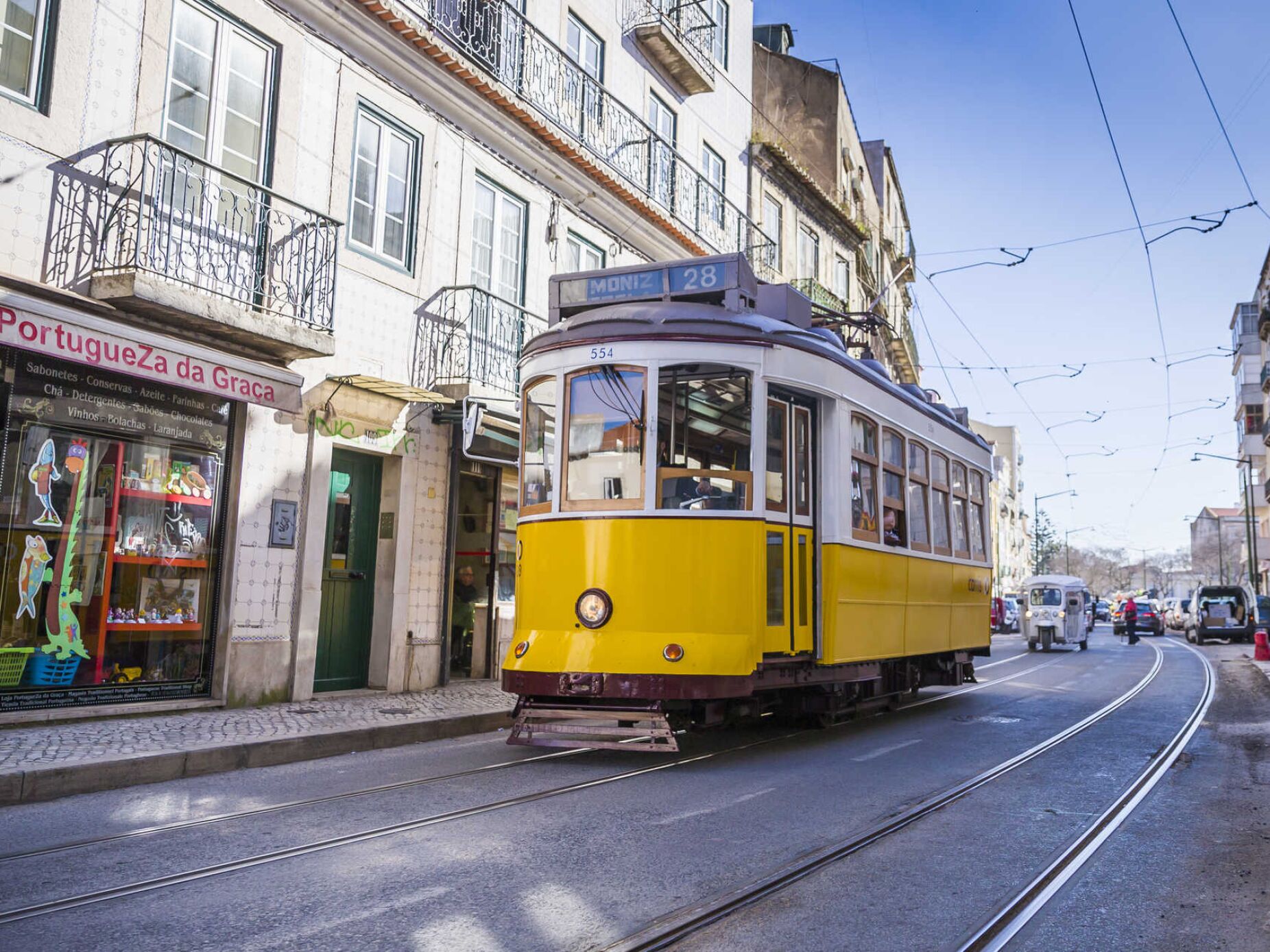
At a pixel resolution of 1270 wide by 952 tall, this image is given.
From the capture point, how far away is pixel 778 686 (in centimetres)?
868

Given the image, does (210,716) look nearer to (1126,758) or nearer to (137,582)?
(137,582)

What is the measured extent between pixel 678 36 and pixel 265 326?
39.8 feet

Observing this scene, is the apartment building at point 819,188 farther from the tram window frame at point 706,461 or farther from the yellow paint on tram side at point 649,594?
the yellow paint on tram side at point 649,594

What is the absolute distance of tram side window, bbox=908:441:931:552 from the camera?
37.3 feet

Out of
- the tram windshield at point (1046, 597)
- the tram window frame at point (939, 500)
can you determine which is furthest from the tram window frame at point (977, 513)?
the tram windshield at point (1046, 597)

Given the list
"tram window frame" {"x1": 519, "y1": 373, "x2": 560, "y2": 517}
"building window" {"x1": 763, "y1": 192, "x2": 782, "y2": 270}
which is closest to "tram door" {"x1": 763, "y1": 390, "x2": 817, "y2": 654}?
"tram window frame" {"x1": 519, "y1": 373, "x2": 560, "y2": 517}

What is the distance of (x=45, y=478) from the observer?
9062mm

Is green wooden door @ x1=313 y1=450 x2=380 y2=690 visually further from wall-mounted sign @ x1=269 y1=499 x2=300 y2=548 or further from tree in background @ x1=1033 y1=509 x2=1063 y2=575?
tree in background @ x1=1033 y1=509 x2=1063 y2=575

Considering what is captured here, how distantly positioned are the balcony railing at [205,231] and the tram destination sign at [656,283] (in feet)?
10.2

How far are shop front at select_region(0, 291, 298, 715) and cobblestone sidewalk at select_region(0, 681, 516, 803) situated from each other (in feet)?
1.94

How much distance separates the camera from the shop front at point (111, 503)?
8781 mm

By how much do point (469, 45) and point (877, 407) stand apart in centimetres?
762

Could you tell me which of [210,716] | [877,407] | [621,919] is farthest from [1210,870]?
[210,716]

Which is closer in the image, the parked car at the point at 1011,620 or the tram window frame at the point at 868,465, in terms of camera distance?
the tram window frame at the point at 868,465
